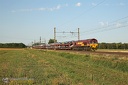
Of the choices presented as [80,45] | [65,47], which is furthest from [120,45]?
[80,45]

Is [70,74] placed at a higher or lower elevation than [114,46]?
lower

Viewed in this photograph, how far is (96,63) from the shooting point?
28438 mm

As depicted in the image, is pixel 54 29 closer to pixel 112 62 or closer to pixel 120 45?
pixel 120 45

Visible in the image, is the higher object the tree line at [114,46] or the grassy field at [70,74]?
the tree line at [114,46]

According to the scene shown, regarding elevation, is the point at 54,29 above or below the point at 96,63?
above

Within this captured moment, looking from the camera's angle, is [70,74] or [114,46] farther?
[114,46]

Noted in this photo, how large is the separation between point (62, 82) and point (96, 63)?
47.2ft

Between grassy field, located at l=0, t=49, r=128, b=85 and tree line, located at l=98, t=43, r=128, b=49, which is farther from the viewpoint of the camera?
tree line, located at l=98, t=43, r=128, b=49

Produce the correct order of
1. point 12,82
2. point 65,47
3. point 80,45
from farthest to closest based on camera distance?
point 65,47, point 80,45, point 12,82

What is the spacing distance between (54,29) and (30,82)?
277ft

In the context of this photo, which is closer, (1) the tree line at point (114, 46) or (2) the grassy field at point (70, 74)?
(2) the grassy field at point (70, 74)

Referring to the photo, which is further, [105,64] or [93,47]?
[93,47]

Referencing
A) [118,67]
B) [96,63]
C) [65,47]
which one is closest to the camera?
[118,67]

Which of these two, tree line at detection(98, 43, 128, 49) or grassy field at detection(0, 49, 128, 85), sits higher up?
tree line at detection(98, 43, 128, 49)
